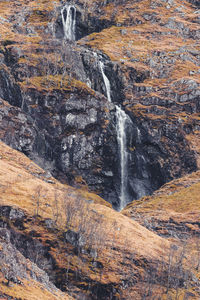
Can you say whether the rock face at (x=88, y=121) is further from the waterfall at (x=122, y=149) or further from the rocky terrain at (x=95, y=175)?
the waterfall at (x=122, y=149)

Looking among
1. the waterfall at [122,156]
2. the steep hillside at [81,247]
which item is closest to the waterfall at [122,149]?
the waterfall at [122,156]

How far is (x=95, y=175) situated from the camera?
15938cm

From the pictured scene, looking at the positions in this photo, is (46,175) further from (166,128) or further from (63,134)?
(166,128)

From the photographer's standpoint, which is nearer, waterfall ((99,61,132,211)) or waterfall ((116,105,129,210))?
waterfall ((116,105,129,210))

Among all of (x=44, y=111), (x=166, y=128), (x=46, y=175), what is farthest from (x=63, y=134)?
(x=166, y=128)

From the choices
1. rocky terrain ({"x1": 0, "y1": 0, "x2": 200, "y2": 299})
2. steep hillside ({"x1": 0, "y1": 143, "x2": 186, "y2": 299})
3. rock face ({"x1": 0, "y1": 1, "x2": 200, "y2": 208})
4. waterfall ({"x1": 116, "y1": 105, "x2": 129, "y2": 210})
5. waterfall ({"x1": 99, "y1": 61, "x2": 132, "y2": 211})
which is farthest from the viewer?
waterfall ({"x1": 99, "y1": 61, "x2": 132, "y2": 211})

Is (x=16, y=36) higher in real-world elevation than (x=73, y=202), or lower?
higher

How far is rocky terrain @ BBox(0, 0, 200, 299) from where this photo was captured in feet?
281

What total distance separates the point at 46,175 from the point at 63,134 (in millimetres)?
28323

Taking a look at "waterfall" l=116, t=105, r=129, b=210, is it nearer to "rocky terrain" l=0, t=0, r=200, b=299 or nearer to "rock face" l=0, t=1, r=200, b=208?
"rocky terrain" l=0, t=0, r=200, b=299

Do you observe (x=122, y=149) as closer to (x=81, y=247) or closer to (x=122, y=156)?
(x=122, y=156)

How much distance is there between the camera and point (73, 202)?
4043 inches

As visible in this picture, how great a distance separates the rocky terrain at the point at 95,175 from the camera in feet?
281

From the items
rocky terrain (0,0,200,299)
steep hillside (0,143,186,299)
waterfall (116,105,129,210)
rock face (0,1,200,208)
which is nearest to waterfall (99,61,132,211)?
waterfall (116,105,129,210)
